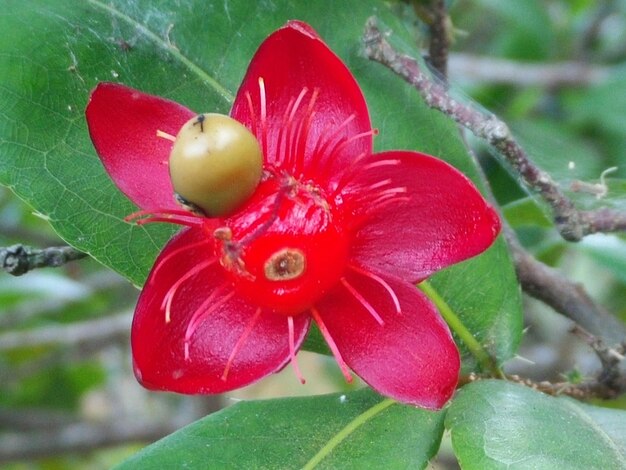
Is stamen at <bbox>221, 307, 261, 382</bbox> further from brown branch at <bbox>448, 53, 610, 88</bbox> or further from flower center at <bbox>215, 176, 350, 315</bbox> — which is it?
brown branch at <bbox>448, 53, 610, 88</bbox>

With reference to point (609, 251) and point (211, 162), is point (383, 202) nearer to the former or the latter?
point (211, 162)

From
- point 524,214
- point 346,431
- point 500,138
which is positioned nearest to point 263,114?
point 500,138

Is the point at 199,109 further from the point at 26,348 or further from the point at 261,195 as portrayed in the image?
the point at 26,348

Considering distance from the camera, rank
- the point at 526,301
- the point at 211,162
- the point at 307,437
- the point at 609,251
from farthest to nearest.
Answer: the point at 526,301, the point at 609,251, the point at 307,437, the point at 211,162

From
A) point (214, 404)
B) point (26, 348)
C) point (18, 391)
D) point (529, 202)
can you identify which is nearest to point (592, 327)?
point (529, 202)

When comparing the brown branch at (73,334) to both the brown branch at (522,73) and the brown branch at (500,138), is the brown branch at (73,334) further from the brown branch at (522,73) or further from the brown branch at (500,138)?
the brown branch at (500,138)

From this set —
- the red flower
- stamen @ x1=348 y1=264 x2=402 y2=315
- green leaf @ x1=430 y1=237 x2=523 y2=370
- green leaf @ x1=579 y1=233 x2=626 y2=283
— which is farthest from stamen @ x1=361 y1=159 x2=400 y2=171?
green leaf @ x1=579 y1=233 x2=626 y2=283
